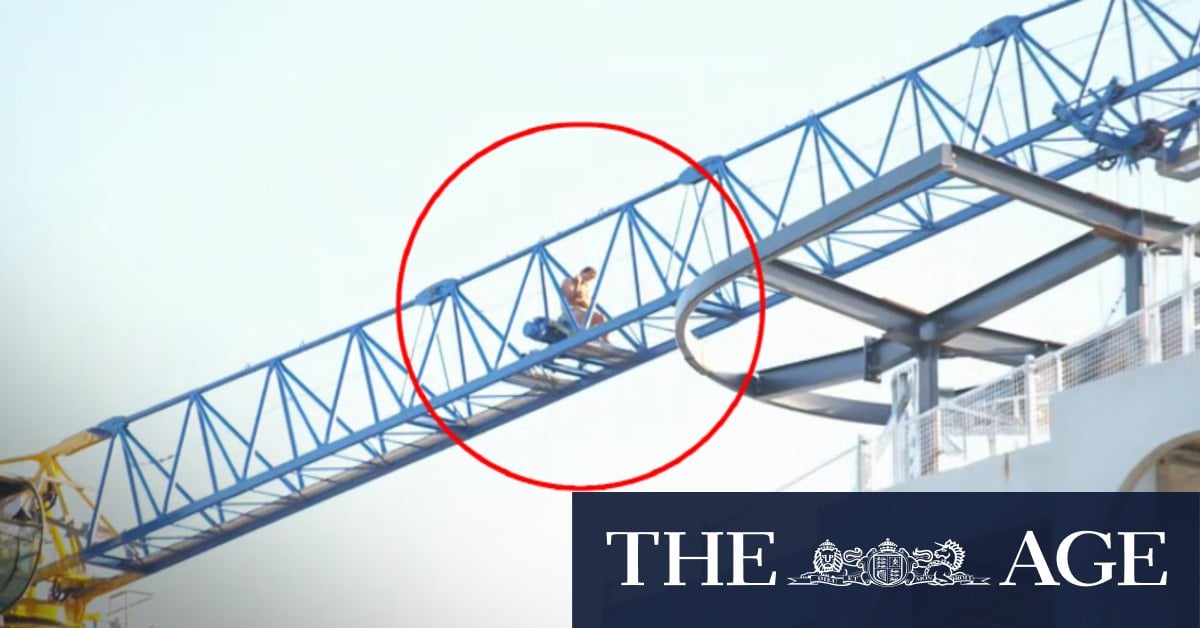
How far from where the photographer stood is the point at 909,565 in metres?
26.1

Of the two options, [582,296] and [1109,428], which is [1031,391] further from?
[582,296]

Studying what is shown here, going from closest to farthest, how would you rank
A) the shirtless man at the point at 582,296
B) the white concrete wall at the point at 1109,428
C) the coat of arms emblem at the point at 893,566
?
the white concrete wall at the point at 1109,428 < the coat of arms emblem at the point at 893,566 < the shirtless man at the point at 582,296

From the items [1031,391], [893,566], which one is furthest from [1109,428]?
[893,566]

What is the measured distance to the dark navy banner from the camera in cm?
2105

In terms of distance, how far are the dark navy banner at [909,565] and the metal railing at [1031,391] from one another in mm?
597

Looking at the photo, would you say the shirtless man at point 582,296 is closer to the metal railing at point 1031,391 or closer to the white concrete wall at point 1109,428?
the metal railing at point 1031,391

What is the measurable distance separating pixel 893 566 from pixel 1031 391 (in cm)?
424

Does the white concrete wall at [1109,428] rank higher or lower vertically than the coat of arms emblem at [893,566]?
higher

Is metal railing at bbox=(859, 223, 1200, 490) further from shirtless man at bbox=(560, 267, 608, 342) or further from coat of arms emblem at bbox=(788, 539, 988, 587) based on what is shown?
shirtless man at bbox=(560, 267, 608, 342)

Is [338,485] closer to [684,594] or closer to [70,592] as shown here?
[70,592]

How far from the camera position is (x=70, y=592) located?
198 ft

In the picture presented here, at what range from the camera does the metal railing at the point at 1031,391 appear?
20.8 m

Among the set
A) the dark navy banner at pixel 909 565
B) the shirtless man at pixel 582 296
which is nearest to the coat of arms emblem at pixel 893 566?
the dark navy banner at pixel 909 565

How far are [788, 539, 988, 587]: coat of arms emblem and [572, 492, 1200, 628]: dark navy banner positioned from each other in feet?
0.07
